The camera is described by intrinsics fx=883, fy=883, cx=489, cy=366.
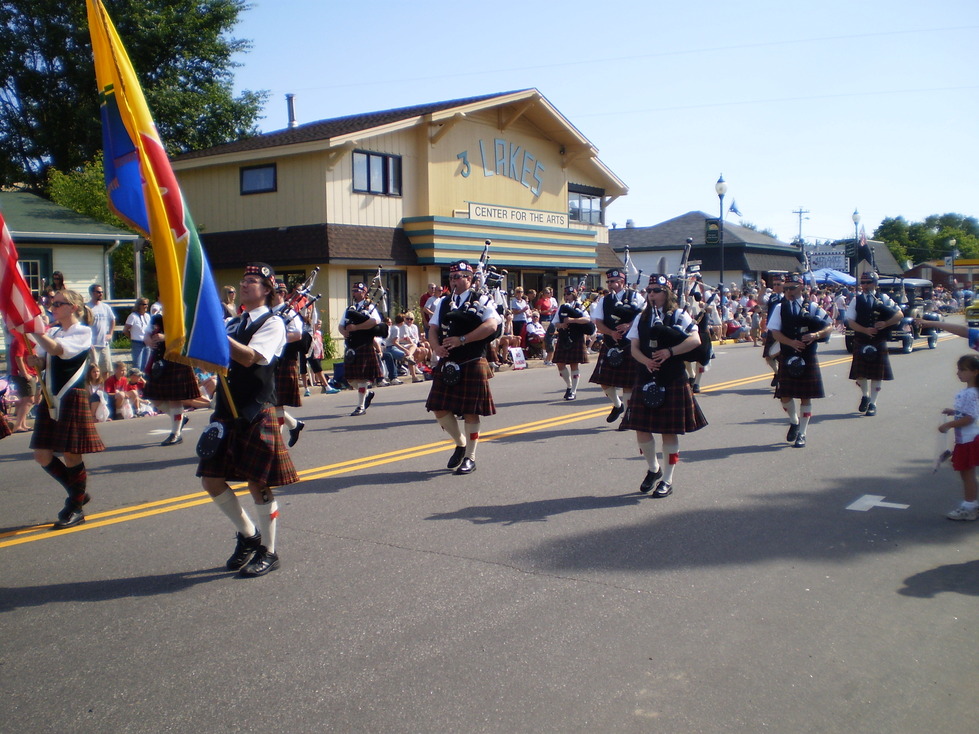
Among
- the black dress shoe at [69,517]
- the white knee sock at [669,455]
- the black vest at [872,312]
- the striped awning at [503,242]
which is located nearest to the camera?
the black dress shoe at [69,517]

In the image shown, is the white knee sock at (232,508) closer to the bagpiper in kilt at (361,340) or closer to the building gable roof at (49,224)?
the bagpiper in kilt at (361,340)

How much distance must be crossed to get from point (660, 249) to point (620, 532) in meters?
44.2

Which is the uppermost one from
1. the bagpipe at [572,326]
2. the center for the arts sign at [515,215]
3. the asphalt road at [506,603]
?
the center for the arts sign at [515,215]

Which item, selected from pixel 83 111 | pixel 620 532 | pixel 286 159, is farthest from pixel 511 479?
pixel 83 111

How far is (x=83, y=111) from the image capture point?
32.1 meters

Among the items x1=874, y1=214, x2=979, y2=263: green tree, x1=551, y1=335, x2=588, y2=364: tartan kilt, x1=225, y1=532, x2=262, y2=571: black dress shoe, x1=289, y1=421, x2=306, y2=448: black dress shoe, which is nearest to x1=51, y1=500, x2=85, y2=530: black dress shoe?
x1=225, y1=532, x2=262, y2=571: black dress shoe

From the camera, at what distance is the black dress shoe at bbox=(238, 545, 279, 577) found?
520 centimetres

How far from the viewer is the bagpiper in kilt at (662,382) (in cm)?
702

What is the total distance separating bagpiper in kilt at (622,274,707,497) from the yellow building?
15.7m

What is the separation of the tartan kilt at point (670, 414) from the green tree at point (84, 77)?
27975 millimetres

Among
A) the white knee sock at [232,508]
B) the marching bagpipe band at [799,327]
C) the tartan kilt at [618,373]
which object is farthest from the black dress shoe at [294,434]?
the marching bagpipe band at [799,327]

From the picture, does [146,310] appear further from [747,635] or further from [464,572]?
[747,635]

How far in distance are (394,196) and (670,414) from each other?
18312 mm

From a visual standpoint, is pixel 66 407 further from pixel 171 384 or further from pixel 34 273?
pixel 34 273
